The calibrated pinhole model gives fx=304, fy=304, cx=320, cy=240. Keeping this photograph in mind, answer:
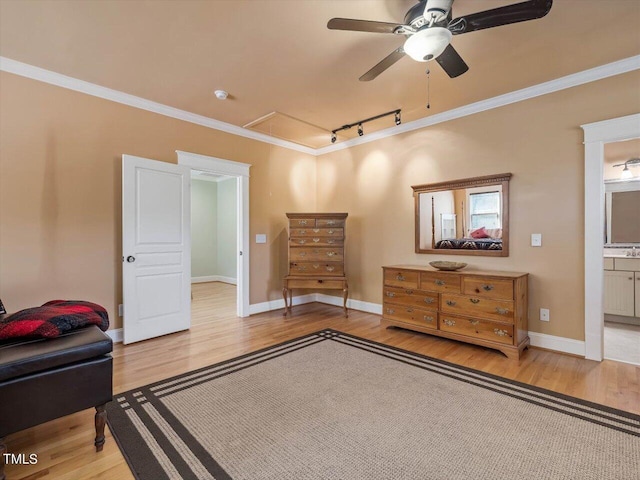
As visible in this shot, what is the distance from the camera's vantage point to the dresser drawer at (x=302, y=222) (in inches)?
185

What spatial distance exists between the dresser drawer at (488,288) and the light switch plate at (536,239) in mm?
662

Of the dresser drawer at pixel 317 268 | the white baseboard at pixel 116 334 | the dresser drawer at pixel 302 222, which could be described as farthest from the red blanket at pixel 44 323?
the dresser drawer at pixel 302 222

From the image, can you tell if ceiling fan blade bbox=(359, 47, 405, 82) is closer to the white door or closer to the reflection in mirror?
the white door

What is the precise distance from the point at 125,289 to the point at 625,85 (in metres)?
5.40

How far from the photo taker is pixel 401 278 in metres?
3.86

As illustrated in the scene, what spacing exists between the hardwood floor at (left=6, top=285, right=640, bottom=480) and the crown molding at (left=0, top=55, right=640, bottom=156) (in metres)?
2.75

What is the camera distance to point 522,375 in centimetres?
264

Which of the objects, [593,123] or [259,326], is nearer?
[593,123]

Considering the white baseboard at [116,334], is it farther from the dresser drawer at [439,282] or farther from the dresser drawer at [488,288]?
the dresser drawer at [488,288]

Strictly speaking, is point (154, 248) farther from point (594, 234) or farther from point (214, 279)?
point (214, 279)

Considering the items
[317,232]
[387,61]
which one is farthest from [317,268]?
[387,61]

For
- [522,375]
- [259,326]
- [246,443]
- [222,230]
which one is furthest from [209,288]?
[522,375]

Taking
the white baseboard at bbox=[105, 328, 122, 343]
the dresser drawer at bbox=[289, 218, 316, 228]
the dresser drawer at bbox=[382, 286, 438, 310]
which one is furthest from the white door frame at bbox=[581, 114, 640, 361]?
the white baseboard at bbox=[105, 328, 122, 343]

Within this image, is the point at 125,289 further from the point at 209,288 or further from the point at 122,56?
the point at 209,288
